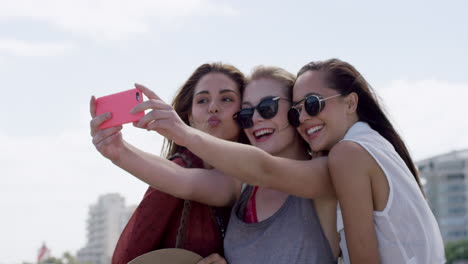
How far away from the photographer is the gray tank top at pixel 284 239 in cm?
423

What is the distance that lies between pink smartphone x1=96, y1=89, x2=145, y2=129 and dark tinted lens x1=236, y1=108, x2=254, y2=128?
1179mm

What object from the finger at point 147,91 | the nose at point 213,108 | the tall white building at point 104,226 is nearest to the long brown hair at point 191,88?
the nose at point 213,108

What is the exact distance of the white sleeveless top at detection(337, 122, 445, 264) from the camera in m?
3.92

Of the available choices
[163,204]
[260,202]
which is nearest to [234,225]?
[260,202]

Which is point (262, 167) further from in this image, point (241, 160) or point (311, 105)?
point (311, 105)

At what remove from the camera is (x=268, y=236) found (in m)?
4.36

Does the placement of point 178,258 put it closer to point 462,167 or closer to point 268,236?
point 268,236

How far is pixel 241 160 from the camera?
381 cm

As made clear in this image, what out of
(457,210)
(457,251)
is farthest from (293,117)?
(457,210)

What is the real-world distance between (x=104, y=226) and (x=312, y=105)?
163 metres

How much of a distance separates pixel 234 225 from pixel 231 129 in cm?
86

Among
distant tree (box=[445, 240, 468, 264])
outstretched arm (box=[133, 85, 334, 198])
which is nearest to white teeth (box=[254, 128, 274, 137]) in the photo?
outstretched arm (box=[133, 85, 334, 198])

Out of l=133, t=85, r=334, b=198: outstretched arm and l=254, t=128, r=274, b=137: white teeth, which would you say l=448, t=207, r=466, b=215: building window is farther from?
l=133, t=85, r=334, b=198: outstretched arm

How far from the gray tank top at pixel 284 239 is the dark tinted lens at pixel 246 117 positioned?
656 millimetres
